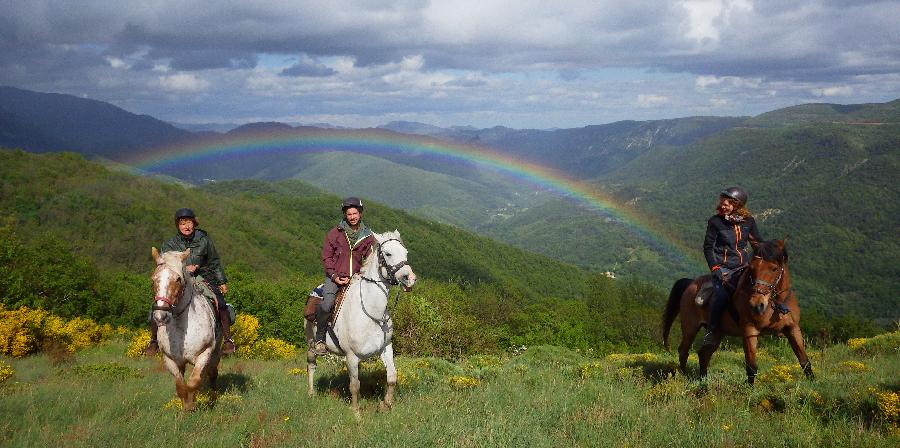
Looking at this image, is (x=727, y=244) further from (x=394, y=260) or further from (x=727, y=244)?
(x=394, y=260)

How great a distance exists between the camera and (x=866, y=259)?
643 feet

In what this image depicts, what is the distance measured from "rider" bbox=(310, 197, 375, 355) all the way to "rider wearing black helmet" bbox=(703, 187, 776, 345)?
606 cm

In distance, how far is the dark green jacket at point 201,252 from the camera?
8.01 metres

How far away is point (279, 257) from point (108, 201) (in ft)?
103

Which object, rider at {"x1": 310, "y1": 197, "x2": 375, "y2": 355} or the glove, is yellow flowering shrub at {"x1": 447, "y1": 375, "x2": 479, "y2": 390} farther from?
the glove

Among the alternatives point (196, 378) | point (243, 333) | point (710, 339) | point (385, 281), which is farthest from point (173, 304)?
point (243, 333)

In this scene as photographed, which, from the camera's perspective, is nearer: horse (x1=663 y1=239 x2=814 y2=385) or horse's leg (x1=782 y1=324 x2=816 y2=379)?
horse (x1=663 y1=239 x2=814 y2=385)

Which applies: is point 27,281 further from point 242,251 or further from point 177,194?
point 177,194

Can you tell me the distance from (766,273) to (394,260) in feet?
19.5

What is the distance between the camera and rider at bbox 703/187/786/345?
8641 millimetres

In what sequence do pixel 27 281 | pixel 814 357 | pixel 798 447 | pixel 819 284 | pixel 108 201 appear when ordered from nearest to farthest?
1. pixel 798 447
2. pixel 814 357
3. pixel 27 281
4. pixel 108 201
5. pixel 819 284

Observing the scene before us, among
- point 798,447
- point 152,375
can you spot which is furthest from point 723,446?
point 152,375

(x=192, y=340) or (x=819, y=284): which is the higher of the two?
(x=192, y=340)

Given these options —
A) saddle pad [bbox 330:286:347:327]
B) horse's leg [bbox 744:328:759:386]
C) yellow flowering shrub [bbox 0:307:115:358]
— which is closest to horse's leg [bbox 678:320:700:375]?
horse's leg [bbox 744:328:759:386]
